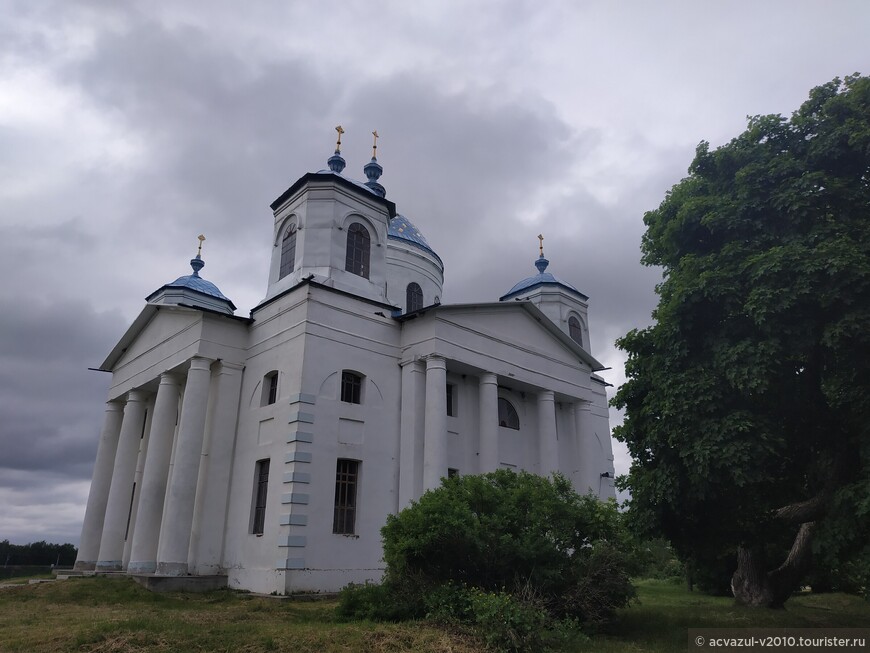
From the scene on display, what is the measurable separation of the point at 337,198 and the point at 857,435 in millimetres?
15477

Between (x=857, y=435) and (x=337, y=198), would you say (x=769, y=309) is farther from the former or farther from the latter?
(x=337, y=198)

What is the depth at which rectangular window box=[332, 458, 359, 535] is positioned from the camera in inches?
661

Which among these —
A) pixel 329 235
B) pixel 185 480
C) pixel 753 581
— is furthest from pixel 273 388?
pixel 753 581

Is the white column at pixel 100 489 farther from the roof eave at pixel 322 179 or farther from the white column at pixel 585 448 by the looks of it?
the white column at pixel 585 448

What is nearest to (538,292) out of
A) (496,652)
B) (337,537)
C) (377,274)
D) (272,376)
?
(377,274)

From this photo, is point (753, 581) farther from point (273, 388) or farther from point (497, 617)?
point (273, 388)

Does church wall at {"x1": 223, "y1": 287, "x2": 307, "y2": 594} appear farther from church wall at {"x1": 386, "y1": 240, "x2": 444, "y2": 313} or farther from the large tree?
the large tree

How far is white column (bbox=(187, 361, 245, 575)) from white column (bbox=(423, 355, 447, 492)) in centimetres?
572

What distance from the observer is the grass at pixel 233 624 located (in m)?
8.72

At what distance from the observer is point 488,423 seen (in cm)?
1927

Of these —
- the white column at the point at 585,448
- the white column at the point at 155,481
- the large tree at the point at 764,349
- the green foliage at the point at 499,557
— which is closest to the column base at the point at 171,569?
the white column at the point at 155,481

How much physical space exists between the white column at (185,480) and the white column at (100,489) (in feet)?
21.2

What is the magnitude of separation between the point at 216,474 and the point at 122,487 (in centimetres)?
576

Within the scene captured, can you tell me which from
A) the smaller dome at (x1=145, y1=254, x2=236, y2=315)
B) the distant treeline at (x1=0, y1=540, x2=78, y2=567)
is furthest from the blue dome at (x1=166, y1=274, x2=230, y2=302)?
the distant treeline at (x1=0, y1=540, x2=78, y2=567)
